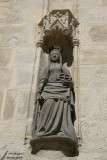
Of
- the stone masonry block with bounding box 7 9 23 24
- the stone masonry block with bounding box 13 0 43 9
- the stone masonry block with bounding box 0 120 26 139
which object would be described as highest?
the stone masonry block with bounding box 13 0 43 9

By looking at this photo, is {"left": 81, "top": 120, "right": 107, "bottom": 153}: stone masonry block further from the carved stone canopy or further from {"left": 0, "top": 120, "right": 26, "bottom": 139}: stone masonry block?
the carved stone canopy

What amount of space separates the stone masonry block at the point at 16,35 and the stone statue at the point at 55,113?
Result: 785 millimetres

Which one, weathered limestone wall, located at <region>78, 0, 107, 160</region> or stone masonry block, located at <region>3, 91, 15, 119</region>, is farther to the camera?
stone masonry block, located at <region>3, 91, 15, 119</region>

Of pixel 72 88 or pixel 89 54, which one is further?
pixel 89 54

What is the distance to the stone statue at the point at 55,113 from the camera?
13.2 feet

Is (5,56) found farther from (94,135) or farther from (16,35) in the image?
(94,135)

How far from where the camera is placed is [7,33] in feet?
18.2

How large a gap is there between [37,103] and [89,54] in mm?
1265

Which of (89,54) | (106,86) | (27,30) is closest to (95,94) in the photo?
(106,86)

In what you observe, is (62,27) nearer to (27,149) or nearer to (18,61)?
(18,61)

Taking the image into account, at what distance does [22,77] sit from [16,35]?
906 mm

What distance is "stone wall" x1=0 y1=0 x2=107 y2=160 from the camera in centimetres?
422

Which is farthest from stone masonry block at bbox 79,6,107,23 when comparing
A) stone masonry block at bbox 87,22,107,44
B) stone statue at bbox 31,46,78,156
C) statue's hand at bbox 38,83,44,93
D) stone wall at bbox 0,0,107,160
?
statue's hand at bbox 38,83,44,93

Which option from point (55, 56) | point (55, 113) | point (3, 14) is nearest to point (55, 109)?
point (55, 113)
